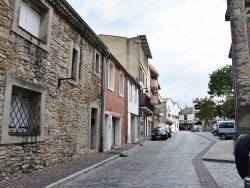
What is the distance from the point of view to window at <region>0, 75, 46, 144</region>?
22.6 feet

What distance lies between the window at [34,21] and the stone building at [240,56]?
9.86m

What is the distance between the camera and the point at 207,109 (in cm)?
6228

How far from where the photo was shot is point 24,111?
8.05 meters

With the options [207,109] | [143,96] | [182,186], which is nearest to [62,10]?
[182,186]

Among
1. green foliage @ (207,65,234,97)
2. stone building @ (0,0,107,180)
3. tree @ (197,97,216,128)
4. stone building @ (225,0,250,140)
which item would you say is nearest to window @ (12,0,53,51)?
stone building @ (0,0,107,180)

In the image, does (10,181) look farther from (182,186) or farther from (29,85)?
(182,186)

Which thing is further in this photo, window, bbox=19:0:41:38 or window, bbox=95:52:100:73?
window, bbox=95:52:100:73

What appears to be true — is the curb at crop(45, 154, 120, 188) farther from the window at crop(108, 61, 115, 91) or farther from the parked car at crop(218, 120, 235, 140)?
the parked car at crop(218, 120, 235, 140)

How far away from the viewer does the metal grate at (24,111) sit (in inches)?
296

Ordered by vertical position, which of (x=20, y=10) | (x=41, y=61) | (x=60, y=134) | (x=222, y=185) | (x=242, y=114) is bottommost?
(x=222, y=185)

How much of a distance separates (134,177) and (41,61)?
15.3ft

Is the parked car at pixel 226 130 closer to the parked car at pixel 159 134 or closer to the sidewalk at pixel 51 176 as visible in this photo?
the parked car at pixel 159 134

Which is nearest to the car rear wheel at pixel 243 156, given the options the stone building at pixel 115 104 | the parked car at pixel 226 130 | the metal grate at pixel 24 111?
the metal grate at pixel 24 111

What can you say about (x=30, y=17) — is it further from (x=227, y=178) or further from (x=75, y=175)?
A: (x=227, y=178)
